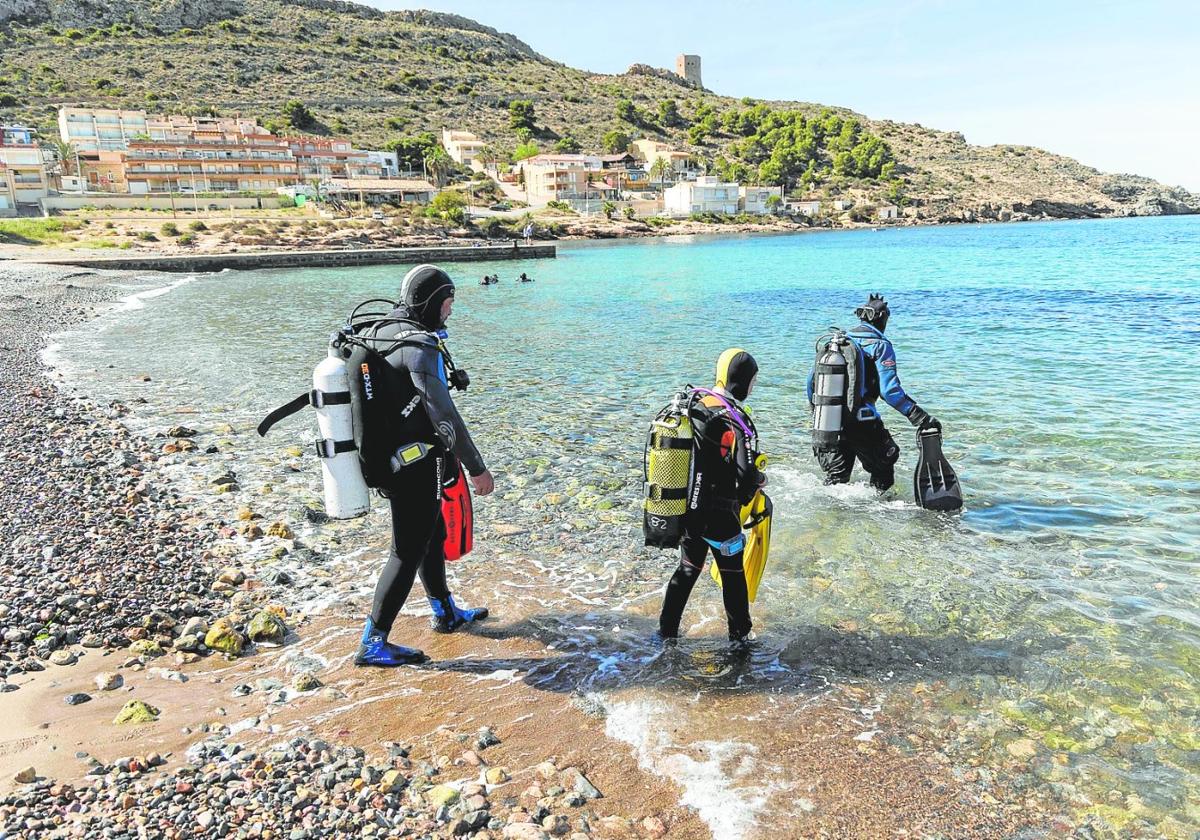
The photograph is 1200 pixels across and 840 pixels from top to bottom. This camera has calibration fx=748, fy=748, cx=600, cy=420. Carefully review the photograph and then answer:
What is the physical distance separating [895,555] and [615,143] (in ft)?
519

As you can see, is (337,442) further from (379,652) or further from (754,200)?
(754,200)

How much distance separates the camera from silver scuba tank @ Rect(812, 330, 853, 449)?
7.78 m

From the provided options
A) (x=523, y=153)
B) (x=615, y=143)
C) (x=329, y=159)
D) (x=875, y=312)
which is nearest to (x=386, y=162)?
(x=329, y=159)

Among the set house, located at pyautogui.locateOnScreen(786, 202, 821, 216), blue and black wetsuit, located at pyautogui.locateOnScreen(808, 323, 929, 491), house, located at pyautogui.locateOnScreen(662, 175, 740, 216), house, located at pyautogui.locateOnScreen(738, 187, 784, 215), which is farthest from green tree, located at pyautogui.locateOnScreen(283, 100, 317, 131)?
blue and black wetsuit, located at pyautogui.locateOnScreen(808, 323, 929, 491)

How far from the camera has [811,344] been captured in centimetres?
2225

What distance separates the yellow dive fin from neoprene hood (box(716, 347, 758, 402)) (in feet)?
2.61

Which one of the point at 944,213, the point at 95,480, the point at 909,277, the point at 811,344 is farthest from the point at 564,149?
the point at 95,480

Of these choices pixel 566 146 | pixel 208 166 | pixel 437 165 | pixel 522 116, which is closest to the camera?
pixel 208 166

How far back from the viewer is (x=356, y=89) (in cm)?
15438

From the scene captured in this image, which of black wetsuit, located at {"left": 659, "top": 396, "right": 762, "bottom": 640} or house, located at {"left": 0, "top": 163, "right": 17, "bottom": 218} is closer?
black wetsuit, located at {"left": 659, "top": 396, "right": 762, "bottom": 640}

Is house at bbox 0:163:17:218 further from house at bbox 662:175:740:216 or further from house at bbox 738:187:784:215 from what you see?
house at bbox 738:187:784:215

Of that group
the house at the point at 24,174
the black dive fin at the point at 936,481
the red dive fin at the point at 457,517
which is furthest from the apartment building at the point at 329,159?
the red dive fin at the point at 457,517

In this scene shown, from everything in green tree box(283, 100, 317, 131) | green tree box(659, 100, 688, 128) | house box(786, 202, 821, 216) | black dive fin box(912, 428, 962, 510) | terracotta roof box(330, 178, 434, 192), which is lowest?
black dive fin box(912, 428, 962, 510)

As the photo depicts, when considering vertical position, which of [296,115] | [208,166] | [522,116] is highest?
[522,116]
